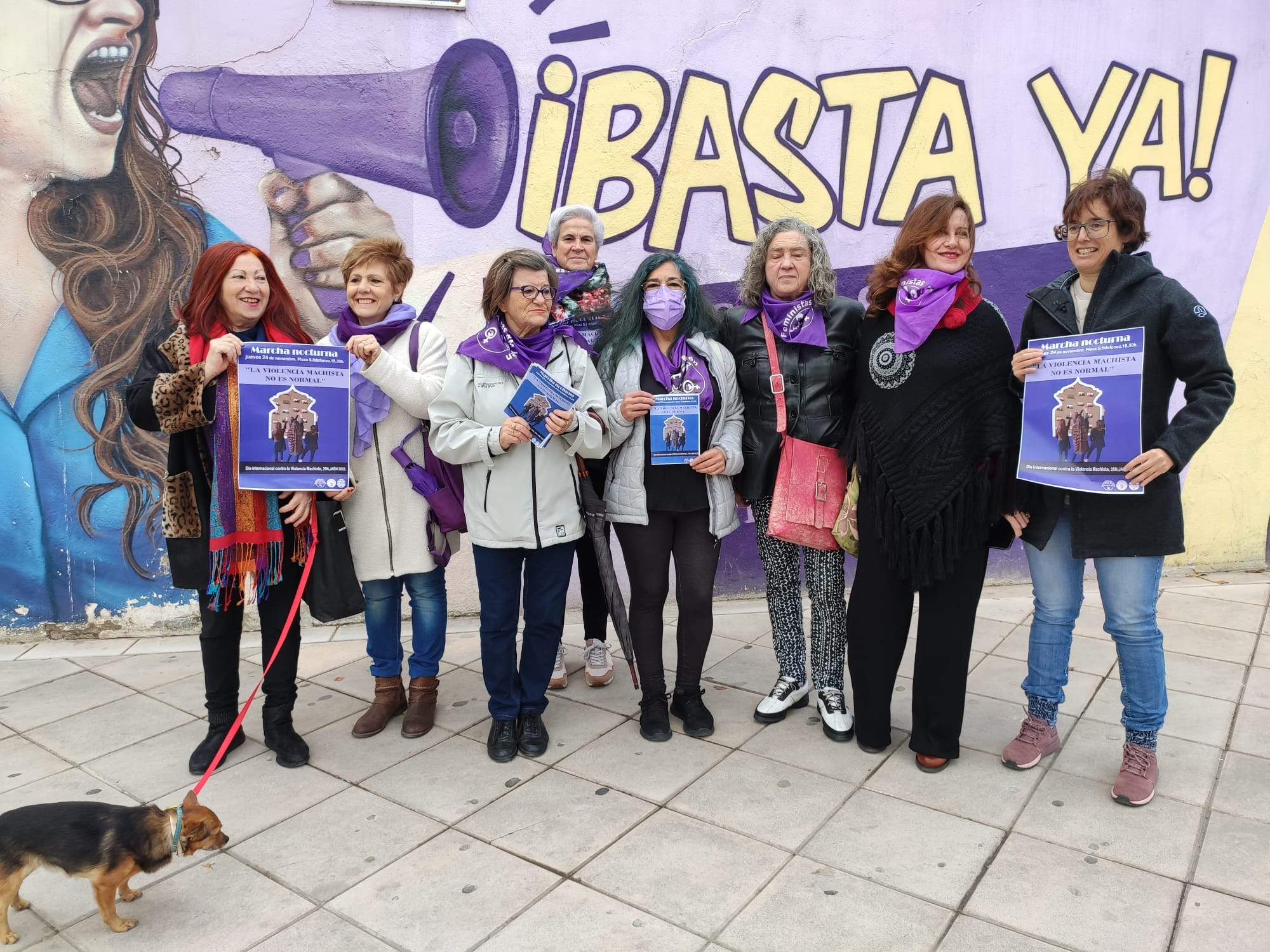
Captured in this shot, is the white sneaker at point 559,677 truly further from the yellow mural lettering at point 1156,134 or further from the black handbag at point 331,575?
the yellow mural lettering at point 1156,134

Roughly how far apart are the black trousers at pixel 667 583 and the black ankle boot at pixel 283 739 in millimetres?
1345

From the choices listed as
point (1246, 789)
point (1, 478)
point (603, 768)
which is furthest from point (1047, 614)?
point (1, 478)

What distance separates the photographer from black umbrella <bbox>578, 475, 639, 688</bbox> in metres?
3.40

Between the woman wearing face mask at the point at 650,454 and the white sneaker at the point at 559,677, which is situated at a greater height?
the woman wearing face mask at the point at 650,454

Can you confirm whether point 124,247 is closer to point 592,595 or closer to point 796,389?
point 592,595

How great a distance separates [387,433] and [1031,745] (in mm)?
2704

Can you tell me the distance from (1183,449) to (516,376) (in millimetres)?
2201

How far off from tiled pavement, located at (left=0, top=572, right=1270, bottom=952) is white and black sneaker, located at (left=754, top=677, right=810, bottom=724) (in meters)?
0.06

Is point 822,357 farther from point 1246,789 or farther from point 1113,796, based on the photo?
point 1246,789

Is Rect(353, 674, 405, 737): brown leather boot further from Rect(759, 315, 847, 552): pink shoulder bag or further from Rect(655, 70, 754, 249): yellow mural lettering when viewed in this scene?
Rect(655, 70, 754, 249): yellow mural lettering

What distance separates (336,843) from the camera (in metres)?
2.83

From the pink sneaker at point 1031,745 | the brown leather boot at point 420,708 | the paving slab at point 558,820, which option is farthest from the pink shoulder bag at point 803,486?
the brown leather boot at point 420,708

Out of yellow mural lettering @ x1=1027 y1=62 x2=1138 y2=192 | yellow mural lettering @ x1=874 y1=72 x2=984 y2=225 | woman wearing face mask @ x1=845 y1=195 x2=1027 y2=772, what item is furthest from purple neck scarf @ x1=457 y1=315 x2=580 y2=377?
yellow mural lettering @ x1=1027 y1=62 x2=1138 y2=192

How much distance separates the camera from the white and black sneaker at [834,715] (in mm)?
3467
